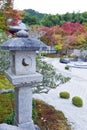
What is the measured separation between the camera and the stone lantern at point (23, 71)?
19.6ft

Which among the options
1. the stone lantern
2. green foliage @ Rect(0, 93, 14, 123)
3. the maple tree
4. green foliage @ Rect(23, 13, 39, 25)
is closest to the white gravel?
green foliage @ Rect(0, 93, 14, 123)

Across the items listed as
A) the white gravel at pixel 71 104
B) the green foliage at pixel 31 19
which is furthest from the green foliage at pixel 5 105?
the green foliage at pixel 31 19

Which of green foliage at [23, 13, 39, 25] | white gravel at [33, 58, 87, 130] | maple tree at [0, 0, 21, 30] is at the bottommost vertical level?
white gravel at [33, 58, 87, 130]

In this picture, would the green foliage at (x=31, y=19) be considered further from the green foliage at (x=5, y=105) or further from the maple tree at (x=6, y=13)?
the green foliage at (x=5, y=105)

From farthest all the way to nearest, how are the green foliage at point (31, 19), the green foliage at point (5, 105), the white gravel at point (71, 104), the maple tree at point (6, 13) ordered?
1. the green foliage at point (31, 19)
2. the maple tree at point (6, 13)
3. the white gravel at point (71, 104)
4. the green foliage at point (5, 105)

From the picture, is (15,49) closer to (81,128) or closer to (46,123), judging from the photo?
(46,123)

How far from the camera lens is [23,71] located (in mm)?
6223

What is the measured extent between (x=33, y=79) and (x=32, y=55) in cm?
68

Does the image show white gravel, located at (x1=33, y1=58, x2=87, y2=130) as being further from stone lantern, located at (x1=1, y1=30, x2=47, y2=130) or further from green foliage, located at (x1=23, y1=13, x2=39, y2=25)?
green foliage, located at (x1=23, y1=13, x2=39, y2=25)

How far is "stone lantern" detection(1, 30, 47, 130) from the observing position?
5.96 m

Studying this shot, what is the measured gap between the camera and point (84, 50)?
35.5 m

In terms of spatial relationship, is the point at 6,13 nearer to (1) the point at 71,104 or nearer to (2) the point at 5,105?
(1) the point at 71,104

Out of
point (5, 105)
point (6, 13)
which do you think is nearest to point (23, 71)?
point (5, 105)

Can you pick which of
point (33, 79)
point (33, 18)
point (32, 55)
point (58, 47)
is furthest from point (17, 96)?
point (33, 18)
